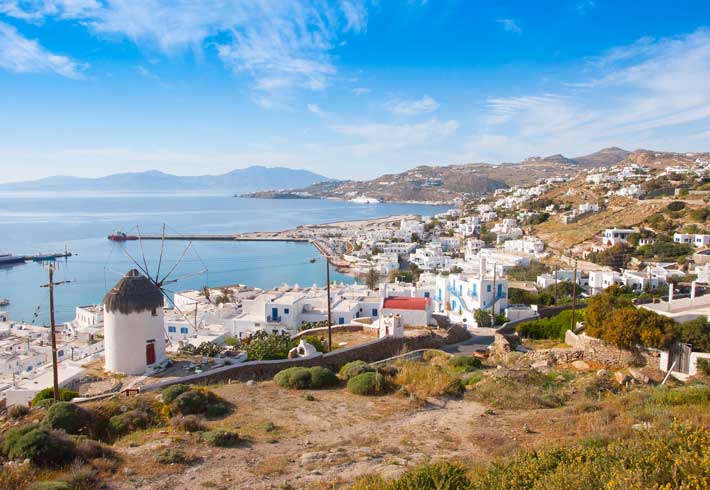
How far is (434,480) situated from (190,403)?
20.7ft

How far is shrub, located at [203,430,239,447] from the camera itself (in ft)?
26.5

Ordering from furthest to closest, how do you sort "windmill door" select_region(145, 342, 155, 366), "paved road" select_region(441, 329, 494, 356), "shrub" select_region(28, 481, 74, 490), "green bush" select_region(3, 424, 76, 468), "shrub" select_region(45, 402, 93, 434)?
"paved road" select_region(441, 329, 494, 356) → "windmill door" select_region(145, 342, 155, 366) → "shrub" select_region(45, 402, 93, 434) → "green bush" select_region(3, 424, 76, 468) → "shrub" select_region(28, 481, 74, 490)

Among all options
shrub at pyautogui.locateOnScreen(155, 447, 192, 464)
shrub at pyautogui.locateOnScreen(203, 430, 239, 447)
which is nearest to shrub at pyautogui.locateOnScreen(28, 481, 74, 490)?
shrub at pyautogui.locateOnScreen(155, 447, 192, 464)

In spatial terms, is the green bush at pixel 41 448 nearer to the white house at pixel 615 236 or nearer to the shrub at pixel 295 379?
the shrub at pixel 295 379

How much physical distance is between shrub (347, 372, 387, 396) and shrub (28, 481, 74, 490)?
6.50m

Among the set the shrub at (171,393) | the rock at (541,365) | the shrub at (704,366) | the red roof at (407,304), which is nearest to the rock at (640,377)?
the shrub at (704,366)

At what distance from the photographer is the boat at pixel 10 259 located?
7599 cm

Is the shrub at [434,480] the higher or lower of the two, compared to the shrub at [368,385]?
higher

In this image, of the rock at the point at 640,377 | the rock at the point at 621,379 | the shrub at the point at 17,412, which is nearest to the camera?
the shrub at the point at 17,412

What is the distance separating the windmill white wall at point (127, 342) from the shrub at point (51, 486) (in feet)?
28.4

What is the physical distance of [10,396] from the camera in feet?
48.7

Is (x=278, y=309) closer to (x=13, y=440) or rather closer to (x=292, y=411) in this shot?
(x=292, y=411)

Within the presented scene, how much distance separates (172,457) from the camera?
24.2 ft

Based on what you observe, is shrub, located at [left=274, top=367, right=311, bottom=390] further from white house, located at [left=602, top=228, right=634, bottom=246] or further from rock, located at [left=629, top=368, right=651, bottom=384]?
white house, located at [left=602, top=228, right=634, bottom=246]
